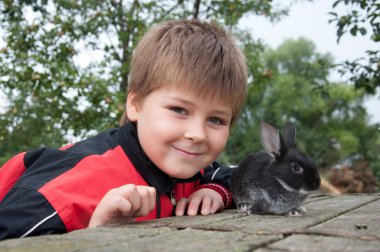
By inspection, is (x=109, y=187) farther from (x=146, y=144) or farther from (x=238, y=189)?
(x=238, y=189)

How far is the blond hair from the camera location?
272 centimetres

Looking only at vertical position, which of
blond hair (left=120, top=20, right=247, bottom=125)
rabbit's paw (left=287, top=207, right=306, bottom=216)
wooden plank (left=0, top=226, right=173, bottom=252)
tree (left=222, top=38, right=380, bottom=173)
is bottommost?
rabbit's paw (left=287, top=207, right=306, bottom=216)

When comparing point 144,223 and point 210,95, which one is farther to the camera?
point 210,95

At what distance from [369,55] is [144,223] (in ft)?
12.9

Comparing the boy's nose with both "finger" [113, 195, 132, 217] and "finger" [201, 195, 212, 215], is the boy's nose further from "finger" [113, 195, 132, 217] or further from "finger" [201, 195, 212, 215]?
"finger" [113, 195, 132, 217]

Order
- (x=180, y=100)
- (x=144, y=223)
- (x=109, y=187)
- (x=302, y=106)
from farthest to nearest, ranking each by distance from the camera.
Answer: (x=302, y=106) < (x=180, y=100) < (x=109, y=187) < (x=144, y=223)

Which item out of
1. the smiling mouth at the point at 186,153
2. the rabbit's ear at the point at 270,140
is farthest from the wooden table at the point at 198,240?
the rabbit's ear at the point at 270,140

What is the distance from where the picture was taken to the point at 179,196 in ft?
9.96

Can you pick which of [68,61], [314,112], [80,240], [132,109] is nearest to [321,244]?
[80,240]

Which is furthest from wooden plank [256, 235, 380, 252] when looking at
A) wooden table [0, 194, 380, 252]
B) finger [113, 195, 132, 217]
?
finger [113, 195, 132, 217]

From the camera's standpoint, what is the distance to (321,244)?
1.36 metres

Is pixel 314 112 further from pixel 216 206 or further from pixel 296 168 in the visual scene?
pixel 216 206

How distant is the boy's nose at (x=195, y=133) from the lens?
2.57 metres

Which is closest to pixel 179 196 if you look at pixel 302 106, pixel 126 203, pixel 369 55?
pixel 126 203
